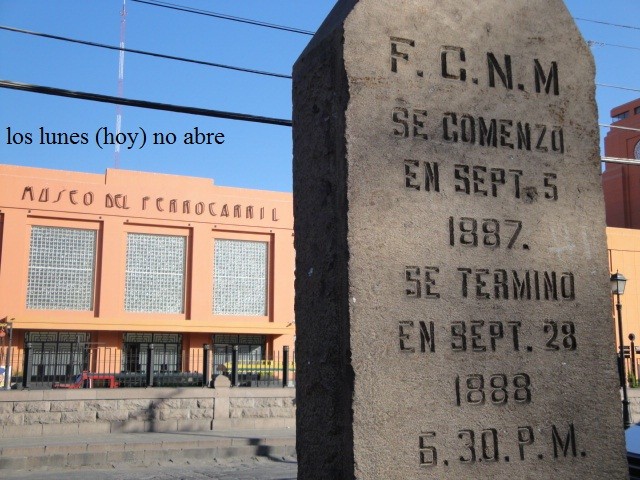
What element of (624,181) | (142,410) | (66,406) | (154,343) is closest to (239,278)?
(154,343)

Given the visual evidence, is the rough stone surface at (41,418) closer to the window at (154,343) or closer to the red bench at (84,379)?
the red bench at (84,379)

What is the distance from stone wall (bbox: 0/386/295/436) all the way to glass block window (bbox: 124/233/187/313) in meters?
18.7

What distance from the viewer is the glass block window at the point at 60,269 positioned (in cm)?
3606

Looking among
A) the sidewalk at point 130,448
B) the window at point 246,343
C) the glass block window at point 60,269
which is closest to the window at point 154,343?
the window at point 246,343

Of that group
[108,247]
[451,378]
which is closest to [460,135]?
[451,378]

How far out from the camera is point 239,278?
40.1 metres

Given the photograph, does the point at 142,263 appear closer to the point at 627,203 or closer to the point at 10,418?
the point at 10,418

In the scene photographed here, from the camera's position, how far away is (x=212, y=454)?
15250mm

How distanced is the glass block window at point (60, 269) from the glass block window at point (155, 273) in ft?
6.37

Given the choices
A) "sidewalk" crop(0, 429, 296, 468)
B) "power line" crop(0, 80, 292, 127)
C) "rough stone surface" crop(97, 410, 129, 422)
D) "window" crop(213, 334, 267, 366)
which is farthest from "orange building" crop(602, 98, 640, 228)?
"power line" crop(0, 80, 292, 127)

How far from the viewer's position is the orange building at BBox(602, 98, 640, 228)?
167ft

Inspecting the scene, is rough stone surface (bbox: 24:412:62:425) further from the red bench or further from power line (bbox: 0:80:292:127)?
power line (bbox: 0:80:292:127)

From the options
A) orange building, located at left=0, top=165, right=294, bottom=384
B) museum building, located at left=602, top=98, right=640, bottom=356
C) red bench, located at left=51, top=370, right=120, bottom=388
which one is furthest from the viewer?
museum building, located at left=602, top=98, right=640, bottom=356

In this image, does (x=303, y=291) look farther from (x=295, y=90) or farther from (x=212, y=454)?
(x=212, y=454)
